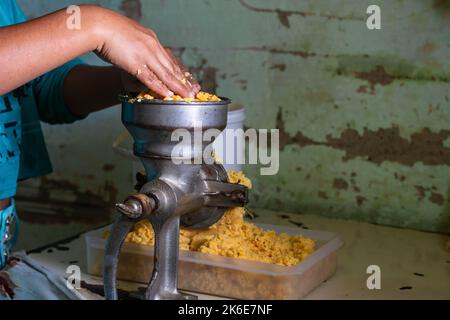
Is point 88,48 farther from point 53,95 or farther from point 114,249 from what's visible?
point 53,95

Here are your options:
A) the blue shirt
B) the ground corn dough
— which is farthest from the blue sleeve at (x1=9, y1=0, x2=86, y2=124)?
the ground corn dough

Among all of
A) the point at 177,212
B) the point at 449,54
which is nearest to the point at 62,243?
the point at 177,212

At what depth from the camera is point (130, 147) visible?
74.0 inches

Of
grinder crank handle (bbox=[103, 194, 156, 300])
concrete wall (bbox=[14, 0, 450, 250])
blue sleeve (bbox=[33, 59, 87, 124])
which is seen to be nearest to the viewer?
grinder crank handle (bbox=[103, 194, 156, 300])

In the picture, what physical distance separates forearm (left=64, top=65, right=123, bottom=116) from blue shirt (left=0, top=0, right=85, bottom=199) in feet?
0.07

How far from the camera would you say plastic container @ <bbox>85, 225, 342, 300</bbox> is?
1406 mm

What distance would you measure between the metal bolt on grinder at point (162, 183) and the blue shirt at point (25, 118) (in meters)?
0.47

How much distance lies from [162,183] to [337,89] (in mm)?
942

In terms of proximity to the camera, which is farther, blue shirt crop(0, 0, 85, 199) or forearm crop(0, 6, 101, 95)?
blue shirt crop(0, 0, 85, 199)

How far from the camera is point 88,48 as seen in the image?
1.32 meters

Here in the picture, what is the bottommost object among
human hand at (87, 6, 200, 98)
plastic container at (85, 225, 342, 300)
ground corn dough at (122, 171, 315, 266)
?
plastic container at (85, 225, 342, 300)

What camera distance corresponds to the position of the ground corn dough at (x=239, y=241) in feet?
4.84

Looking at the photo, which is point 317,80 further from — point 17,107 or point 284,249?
point 17,107

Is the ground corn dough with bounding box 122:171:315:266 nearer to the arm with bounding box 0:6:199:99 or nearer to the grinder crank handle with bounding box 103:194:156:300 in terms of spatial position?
the grinder crank handle with bounding box 103:194:156:300
